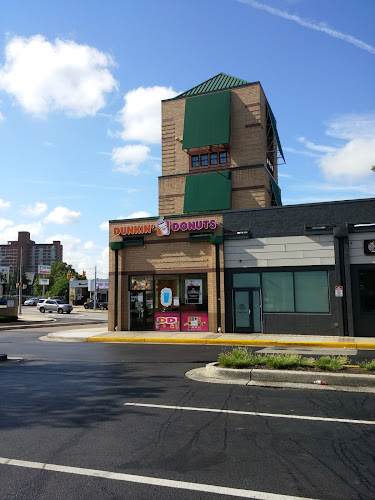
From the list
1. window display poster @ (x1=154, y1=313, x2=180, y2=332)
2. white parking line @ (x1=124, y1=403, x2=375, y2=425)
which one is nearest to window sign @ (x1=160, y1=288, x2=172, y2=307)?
window display poster @ (x1=154, y1=313, x2=180, y2=332)

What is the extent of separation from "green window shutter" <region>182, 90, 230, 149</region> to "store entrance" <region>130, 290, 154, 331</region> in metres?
11.5

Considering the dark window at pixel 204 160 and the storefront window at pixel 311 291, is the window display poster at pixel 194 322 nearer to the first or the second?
the storefront window at pixel 311 291

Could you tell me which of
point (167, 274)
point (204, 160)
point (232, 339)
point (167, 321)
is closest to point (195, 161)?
point (204, 160)

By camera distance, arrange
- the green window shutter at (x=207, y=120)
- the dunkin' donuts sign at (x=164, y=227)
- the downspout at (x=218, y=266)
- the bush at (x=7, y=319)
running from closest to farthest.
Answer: the downspout at (x=218, y=266) < the dunkin' donuts sign at (x=164, y=227) < the green window shutter at (x=207, y=120) < the bush at (x=7, y=319)

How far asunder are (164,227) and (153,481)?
17.7 m

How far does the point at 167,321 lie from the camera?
70.3 ft

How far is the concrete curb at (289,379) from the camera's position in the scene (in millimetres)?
8141

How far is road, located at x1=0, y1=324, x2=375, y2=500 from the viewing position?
4043 millimetres

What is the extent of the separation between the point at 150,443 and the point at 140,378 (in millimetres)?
4358

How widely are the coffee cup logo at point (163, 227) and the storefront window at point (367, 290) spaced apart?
970 centimetres

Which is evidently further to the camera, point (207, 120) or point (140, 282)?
point (207, 120)

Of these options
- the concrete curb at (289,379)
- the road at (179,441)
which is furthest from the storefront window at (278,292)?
the road at (179,441)

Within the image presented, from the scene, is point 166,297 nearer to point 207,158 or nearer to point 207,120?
point 207,158

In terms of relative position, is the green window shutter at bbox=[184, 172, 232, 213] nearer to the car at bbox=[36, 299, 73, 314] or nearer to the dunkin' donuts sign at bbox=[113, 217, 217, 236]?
the dunkin' donuts sign at bbox=[113, 217, 217, 236]
